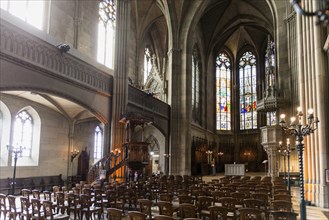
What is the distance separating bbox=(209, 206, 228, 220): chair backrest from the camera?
291 inches

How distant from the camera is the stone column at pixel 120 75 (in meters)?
19.5

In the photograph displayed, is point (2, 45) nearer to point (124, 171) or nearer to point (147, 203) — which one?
point (147, 203)

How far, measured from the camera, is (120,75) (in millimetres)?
20562

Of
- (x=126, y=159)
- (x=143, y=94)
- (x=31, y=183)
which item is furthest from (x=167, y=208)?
(x=143, y=94)

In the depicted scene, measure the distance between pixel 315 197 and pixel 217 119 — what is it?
28873mm

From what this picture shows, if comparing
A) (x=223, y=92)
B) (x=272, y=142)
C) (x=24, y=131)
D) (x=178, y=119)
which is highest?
(x=223, y=92)

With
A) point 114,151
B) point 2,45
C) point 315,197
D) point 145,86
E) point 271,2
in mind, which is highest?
point 271,2

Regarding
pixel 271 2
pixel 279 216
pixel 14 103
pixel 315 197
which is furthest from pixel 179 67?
pixel 279 216

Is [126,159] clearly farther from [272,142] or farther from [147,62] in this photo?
[147,62]

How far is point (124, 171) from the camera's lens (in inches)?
770

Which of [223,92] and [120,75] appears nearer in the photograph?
[120,75]

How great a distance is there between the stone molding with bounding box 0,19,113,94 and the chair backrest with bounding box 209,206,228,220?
992 cm

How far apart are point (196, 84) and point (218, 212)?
30.1m

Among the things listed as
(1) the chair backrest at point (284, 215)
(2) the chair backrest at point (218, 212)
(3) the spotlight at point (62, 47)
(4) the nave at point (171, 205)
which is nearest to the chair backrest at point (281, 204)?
(4) the nave at point (171, 205)
